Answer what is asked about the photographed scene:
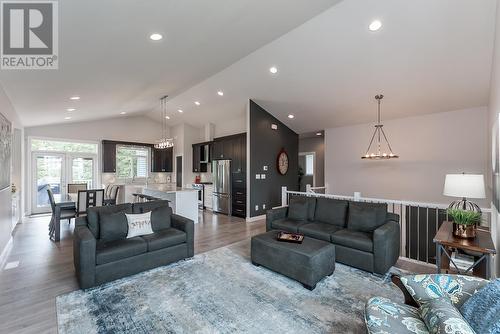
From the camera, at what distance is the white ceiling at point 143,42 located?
2.20 metres

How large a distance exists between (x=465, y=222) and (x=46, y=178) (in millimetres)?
9742

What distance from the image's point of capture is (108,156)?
26.8 ft

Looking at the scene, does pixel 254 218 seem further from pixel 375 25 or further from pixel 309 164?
pixel 375 25

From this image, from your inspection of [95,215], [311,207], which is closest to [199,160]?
[311,207]

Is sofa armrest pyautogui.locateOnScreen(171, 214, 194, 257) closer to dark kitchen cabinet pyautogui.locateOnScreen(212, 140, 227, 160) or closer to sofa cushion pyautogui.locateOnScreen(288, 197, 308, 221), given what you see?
sofa cushion pyautogui.locateOnScreen(288, 197, 308, 221)

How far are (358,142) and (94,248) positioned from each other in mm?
6763

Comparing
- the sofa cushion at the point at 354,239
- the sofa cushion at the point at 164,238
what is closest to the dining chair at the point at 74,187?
the sofa cushion at the point at 164,238

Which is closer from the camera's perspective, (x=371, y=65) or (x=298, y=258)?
(x=298, y=258)

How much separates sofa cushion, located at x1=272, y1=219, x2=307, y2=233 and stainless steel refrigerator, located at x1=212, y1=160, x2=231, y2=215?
10.3 feet

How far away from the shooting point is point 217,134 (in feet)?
28.6

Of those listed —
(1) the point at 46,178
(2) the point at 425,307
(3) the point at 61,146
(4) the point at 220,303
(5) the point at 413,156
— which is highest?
(3) the point at 61,146

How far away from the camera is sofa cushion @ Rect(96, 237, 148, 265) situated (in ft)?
9.19

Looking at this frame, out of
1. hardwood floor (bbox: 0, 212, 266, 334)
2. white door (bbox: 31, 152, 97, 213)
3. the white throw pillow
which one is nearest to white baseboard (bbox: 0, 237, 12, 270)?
hardwood floor (bbox: 0, 212, 266, 334)

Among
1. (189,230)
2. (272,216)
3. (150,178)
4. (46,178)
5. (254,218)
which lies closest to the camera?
(189,230)
